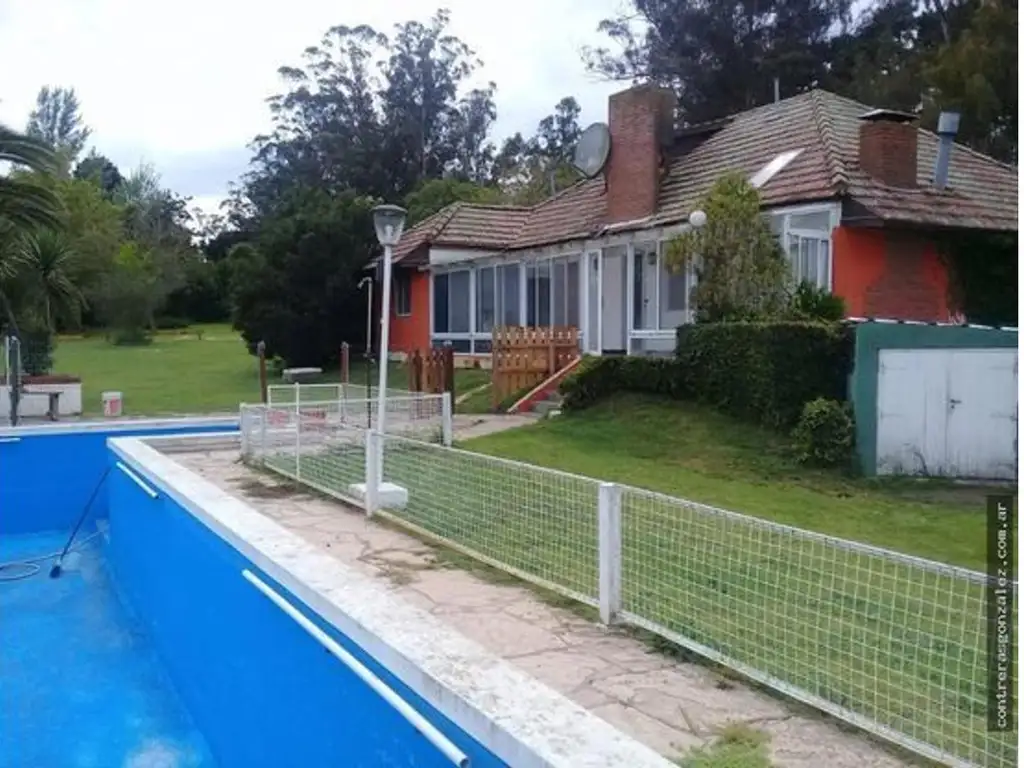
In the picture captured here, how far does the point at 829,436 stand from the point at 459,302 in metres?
15.0

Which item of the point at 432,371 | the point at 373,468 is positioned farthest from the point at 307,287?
the point at 373,468

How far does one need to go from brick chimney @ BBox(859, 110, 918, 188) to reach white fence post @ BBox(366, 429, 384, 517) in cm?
1194

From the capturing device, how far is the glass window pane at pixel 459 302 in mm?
24906

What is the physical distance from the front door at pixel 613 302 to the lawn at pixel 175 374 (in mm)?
2964

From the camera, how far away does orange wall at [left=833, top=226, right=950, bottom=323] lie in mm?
15719

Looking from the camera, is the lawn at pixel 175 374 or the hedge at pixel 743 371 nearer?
the hedge at pixel 743 371

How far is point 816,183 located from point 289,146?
44.4m

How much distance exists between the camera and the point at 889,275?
16.2m

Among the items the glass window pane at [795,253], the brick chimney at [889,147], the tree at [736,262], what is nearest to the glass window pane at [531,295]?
the glass window pane at [795,253]

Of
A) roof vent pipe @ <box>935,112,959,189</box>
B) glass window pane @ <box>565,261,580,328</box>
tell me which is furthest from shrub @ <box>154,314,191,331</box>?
roof vent pipe @ <box>935,112,959,189</box>

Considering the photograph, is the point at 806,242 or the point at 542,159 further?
the point at 542,159

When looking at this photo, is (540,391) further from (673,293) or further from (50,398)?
(50,398)

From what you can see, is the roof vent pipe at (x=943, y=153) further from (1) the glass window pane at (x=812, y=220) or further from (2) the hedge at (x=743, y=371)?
(2) the hedge at (x=743, y=371)

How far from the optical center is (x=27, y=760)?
7180 mm
